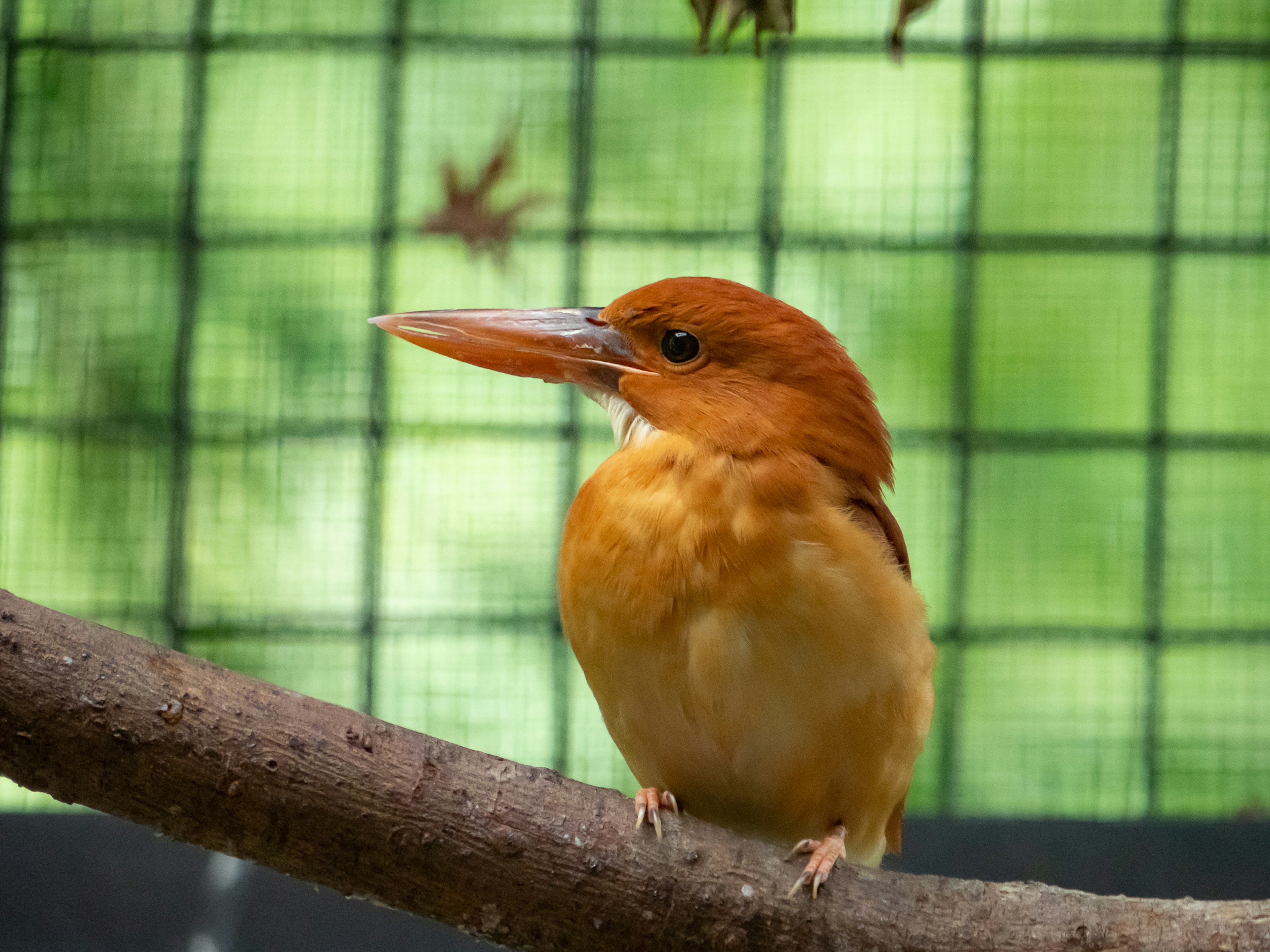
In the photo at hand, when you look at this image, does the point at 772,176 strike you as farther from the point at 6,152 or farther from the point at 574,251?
the point at 6,152

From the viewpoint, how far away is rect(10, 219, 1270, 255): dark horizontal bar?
A: 6.97 feet

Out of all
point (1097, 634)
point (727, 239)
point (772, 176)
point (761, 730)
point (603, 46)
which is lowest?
point (1097, 634)

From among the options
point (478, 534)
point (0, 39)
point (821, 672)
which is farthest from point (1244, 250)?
point (0, 39)

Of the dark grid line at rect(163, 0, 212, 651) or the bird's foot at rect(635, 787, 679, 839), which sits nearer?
→ the bird's foot at rect(635, 787, 679, 839)

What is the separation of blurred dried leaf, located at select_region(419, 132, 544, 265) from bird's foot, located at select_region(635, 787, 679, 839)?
1327 mm

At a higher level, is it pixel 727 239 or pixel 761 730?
pixel 727 239

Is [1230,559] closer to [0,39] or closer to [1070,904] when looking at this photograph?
[1070,904]

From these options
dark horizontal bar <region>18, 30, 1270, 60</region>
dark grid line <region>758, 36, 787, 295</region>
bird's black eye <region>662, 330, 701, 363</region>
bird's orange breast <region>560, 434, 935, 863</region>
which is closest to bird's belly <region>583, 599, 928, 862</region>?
bird's orange breast <region>560, 434, 935, 863</region>

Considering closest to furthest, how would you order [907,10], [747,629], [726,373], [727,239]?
[907,10]
[747,629]
[726,373]
[727,239]

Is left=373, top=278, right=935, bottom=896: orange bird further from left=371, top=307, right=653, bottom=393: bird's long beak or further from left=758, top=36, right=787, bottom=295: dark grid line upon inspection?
left=758, top=36, right=787, bottom=295: dark grid line

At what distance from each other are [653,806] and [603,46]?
5.13ft

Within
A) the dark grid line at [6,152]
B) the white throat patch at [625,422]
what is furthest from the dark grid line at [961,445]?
the dark grid line at [6,152]

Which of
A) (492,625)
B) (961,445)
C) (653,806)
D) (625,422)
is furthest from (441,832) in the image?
(961,445)

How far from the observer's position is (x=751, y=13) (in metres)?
0.96
